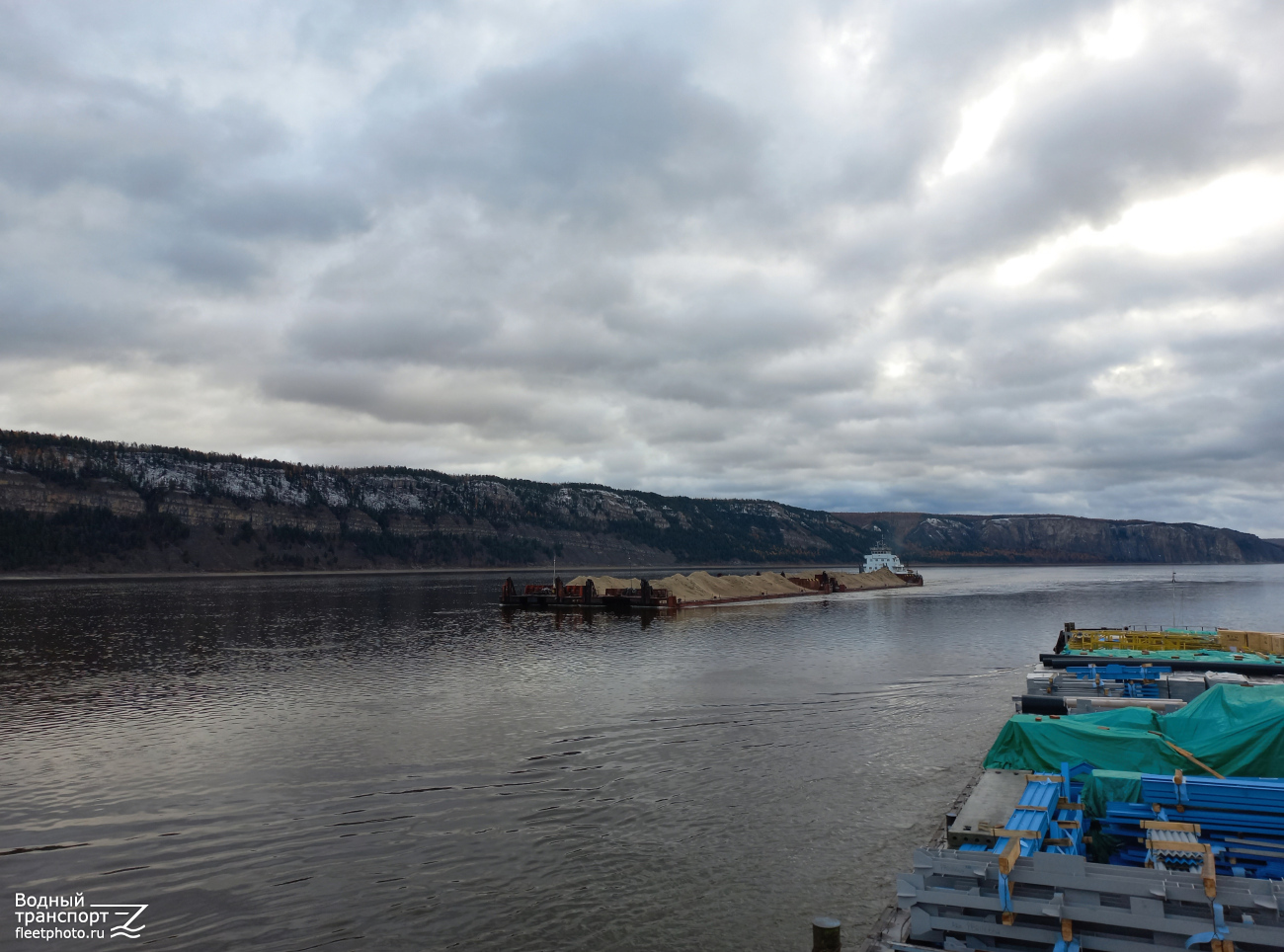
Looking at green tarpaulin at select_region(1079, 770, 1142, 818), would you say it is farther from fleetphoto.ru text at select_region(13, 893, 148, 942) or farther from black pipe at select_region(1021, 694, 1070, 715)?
fleetphoto.ru text at select_region(13, 893, 148, 942)

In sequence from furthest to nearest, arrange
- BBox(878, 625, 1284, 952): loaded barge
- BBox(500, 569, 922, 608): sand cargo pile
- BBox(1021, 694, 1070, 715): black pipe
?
BBox(500, 569, 922, 608): sand cargo pile → BBox(1021, 694, 1070, 715): black pipe → BBox(878, 625, 1284, 952): loaded barge

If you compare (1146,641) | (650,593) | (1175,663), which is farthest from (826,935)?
(650,593)

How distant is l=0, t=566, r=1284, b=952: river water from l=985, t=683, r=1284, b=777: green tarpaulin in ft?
9.62

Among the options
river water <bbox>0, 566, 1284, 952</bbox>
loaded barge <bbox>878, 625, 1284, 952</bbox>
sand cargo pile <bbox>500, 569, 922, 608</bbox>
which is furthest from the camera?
sand cargo pile <bbox>500, 569, 922, 608</bbox>

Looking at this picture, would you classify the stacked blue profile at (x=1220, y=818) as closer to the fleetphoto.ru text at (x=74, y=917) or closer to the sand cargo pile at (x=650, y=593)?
the fleetphoto.ru text at (x=74, y=917)

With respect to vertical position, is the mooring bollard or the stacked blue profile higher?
the stacked blue profile

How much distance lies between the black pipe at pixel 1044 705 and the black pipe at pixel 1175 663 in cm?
1462

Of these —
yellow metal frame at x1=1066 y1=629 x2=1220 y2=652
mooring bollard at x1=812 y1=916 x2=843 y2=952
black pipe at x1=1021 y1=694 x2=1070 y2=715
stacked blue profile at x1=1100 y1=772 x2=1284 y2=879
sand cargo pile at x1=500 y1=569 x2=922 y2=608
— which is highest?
stacked blue profile at x1=1100 y1=772 x2=1284 y2=879

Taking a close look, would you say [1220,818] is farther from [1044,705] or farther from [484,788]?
[484,788]

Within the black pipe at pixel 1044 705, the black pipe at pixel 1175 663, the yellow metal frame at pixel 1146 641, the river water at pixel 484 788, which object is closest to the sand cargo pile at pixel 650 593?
the river water at pixel 484 788

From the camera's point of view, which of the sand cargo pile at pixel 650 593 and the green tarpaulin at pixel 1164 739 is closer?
the green tarpaulin at pixel 1164 739

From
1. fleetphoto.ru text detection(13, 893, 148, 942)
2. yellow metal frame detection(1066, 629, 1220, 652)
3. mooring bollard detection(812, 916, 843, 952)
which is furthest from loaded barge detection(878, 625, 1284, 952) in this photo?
yellow metal frame detection(1066, 629, 1220, 652)

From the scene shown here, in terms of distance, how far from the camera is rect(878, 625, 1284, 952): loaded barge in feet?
34.0

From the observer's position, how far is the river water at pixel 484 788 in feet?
45.1
